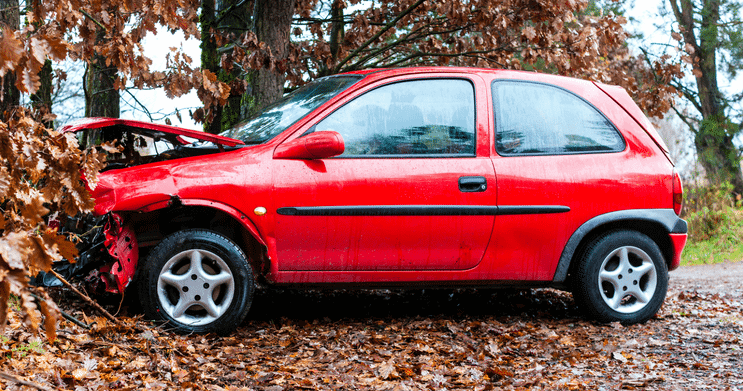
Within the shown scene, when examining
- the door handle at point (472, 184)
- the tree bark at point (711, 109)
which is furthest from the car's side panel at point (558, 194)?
the tree bark at point (711, 109)

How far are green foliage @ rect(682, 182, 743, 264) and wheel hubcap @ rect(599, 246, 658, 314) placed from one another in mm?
7913

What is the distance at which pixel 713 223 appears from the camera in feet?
45.5

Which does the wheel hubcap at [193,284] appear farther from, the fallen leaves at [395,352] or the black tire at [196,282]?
the fallen leaves at [395,352]

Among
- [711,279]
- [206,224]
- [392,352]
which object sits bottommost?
[711,279]

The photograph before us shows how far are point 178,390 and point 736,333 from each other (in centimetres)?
394

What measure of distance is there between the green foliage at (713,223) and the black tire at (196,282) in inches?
398

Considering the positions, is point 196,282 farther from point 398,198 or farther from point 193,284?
point 398,198

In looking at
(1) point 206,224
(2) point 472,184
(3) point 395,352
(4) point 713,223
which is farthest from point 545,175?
(4) point 713,223

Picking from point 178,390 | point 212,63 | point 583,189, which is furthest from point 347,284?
point 212,63

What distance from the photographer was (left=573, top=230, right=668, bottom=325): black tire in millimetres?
4781

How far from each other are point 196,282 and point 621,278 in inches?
118

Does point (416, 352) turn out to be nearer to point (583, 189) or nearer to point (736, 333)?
point (583, 189)

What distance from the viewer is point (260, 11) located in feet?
24.0

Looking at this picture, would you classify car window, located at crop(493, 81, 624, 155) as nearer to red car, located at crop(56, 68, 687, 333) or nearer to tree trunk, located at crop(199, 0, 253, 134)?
red car, located at crop(56, 68, 687, 333)
